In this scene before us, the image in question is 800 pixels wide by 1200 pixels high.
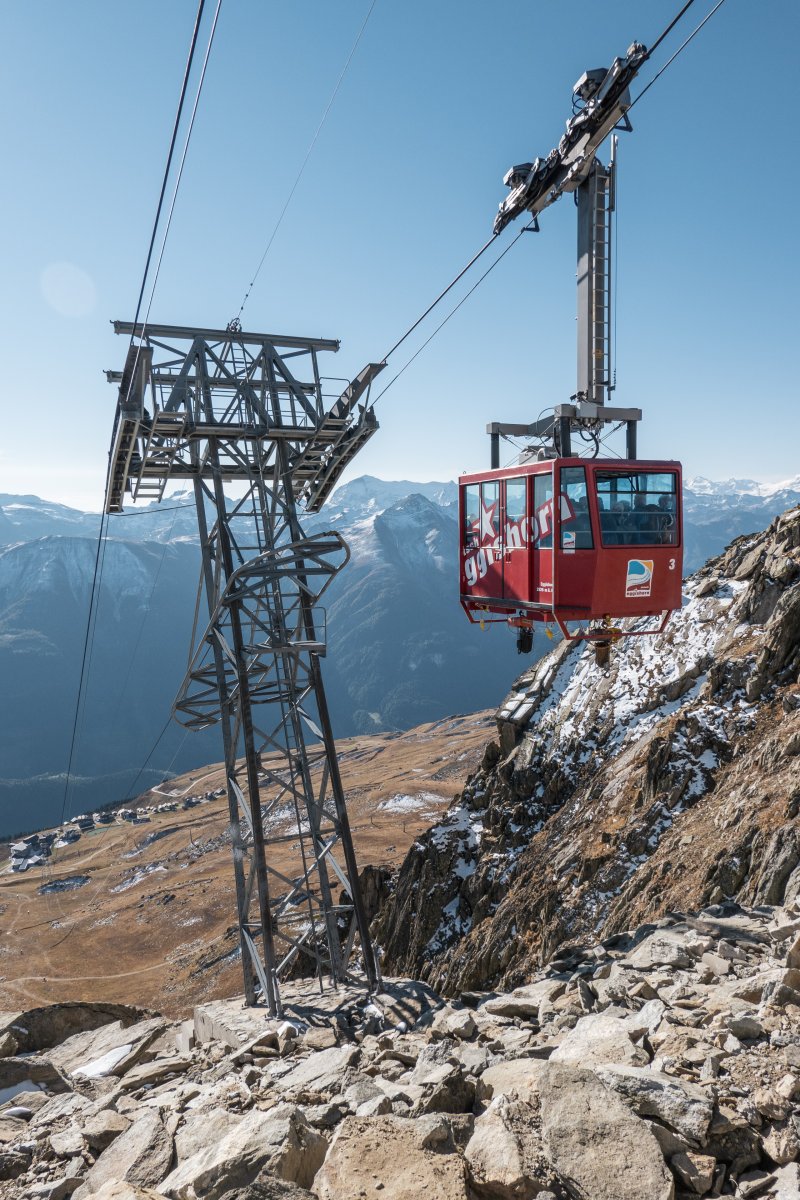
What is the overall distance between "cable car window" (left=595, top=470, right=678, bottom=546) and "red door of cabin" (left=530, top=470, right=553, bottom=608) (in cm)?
82

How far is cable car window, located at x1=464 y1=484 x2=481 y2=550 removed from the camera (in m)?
14.8

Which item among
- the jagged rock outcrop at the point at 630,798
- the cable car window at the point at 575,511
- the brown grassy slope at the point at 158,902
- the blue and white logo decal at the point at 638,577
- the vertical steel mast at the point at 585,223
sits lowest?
the brown grassy slope at the point at 158,902

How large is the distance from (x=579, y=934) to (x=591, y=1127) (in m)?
18.9

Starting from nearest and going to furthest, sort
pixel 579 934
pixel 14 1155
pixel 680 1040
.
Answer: pixel 680 1040, pixel 14 1155, pixel 579 934

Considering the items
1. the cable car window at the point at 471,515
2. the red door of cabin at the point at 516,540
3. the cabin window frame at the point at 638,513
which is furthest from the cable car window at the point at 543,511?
the cable car window at the point at 471,515

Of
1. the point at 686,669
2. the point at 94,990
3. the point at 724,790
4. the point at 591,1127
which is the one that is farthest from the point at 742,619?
the point at 94,990

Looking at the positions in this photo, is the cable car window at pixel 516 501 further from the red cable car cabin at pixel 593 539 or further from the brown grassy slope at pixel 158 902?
the brown grassy slope at pixel 158 902

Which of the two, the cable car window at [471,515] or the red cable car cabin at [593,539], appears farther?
the cable car window at [471,515]

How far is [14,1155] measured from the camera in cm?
804

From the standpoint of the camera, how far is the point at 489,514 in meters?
14.3

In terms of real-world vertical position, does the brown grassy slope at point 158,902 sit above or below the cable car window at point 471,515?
below

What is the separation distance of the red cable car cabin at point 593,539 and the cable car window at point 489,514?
45 centimetres

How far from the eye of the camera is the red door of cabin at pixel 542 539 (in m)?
12.2

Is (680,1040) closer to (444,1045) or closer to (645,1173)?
(645,1173)
